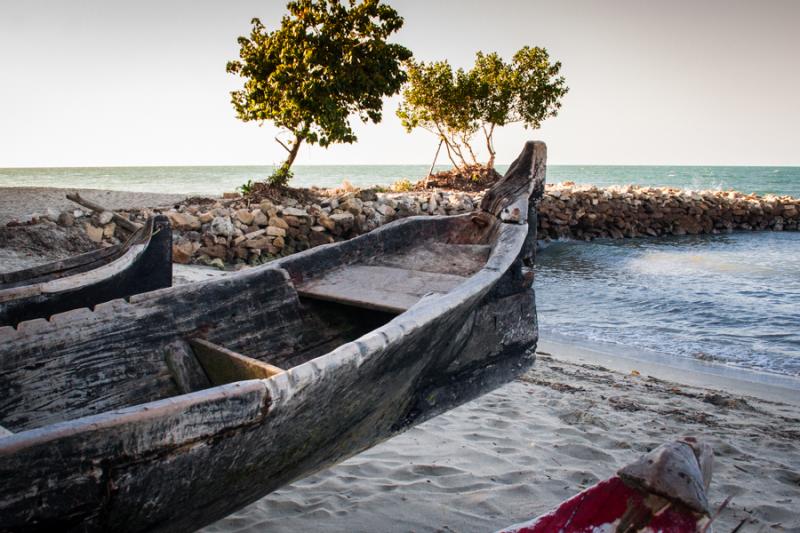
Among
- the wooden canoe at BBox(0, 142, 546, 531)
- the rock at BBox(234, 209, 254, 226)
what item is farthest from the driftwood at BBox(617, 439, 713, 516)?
the rock at BBox(234, 209, 254, 226)

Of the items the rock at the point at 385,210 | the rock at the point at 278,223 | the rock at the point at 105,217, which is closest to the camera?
the rock at the point at 105,217

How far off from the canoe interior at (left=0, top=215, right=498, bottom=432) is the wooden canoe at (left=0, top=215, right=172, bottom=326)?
478 millimetres

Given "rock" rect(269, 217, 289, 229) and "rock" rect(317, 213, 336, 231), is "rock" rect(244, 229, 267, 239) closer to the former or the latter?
"rock" rect(269, 217, 289, 229)

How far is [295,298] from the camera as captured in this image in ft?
10.7

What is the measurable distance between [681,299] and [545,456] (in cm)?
679

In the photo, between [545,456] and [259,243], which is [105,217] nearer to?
[259,243]

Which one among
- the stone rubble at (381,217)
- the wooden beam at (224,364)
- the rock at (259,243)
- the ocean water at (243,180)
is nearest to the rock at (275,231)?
the stone rubble at (381,217)

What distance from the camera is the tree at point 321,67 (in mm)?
11742

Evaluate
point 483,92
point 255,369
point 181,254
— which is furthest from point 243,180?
point 255,369

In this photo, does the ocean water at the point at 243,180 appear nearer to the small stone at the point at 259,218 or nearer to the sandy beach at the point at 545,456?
the small stone at the point at 259,218

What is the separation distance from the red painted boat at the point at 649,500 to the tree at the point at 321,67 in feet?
36.3

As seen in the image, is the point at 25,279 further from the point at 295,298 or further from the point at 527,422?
the point at 527,422

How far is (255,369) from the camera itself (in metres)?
2.34

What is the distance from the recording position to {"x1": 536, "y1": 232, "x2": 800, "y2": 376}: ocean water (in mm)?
6504
